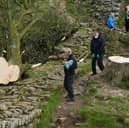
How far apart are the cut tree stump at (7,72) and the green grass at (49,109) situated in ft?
6.23

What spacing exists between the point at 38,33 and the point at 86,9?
356cm

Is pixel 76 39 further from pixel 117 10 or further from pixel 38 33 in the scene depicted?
pixel 117 10

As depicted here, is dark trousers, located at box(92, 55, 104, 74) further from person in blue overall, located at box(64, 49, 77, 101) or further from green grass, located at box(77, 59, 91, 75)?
person in blue overall, located at box(64, 49, 77, 101)

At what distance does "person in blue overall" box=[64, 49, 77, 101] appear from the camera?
14.3 meters

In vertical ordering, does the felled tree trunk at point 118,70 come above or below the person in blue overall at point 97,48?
below

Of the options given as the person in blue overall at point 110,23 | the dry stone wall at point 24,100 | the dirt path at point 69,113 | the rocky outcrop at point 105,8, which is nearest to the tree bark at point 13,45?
the dry stone wall at point 24,100

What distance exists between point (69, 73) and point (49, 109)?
1.13 meters

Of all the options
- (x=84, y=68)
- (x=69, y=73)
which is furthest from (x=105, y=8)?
(x=69, y=73)

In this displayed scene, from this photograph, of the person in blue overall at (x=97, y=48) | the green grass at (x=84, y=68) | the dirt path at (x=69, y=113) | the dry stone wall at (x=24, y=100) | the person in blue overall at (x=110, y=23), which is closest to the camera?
the dry stone wall at (x=24, y=100)

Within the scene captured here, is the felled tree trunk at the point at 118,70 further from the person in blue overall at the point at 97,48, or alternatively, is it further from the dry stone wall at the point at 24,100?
the dry stone wall at the point at 24,100

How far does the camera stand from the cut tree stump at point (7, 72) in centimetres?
1639

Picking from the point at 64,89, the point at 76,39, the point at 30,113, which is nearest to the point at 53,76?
the point at 64,89

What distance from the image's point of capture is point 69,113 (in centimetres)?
1400

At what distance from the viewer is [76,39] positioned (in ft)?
67.3
